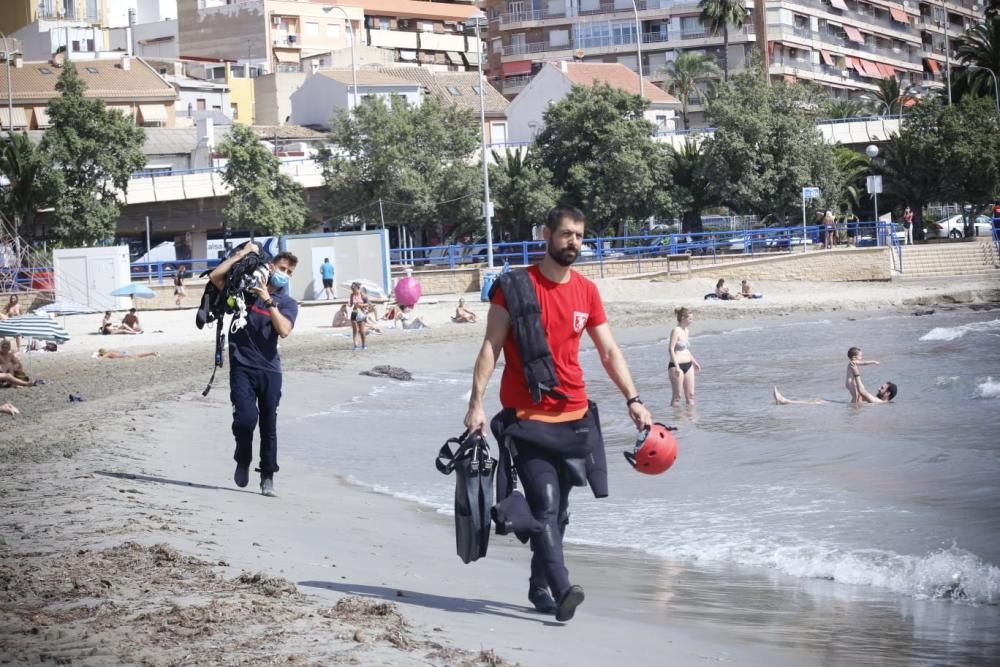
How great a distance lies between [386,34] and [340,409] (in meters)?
81.6

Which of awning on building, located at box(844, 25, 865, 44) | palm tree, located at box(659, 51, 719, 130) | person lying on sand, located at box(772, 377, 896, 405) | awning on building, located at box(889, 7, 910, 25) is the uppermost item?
awning on building, located at box(889, 7, 910, 25)

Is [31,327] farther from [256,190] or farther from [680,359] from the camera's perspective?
[256,190]

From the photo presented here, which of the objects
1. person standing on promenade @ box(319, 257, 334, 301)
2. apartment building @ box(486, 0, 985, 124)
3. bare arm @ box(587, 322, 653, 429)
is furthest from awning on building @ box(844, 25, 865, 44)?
bare arm @ box(587, 322, 653, 429)

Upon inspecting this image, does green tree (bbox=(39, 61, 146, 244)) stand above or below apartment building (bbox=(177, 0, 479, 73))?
below

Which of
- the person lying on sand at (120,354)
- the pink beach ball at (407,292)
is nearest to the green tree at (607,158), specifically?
the pink beach ball at (407,292)

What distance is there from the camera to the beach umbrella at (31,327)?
895 inches

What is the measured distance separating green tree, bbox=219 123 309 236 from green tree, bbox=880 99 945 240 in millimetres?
23752

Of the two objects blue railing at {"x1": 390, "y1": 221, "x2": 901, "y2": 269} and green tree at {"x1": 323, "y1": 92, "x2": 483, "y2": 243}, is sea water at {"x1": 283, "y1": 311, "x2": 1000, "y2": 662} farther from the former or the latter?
green tree at {"x1": 323, "y1": 92, "x2": 483, "y2": 243}

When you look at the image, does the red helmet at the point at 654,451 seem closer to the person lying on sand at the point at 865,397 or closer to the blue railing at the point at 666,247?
the person lying on sand at the point at 865,397

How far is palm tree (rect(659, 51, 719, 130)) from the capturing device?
267ft

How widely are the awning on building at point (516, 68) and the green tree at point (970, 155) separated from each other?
4206 centimetres

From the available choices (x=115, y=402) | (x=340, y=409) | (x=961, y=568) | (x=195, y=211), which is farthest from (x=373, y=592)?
(x=195, y=211)

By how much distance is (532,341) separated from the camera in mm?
5438

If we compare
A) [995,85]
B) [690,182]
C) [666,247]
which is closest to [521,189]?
[690,182]
